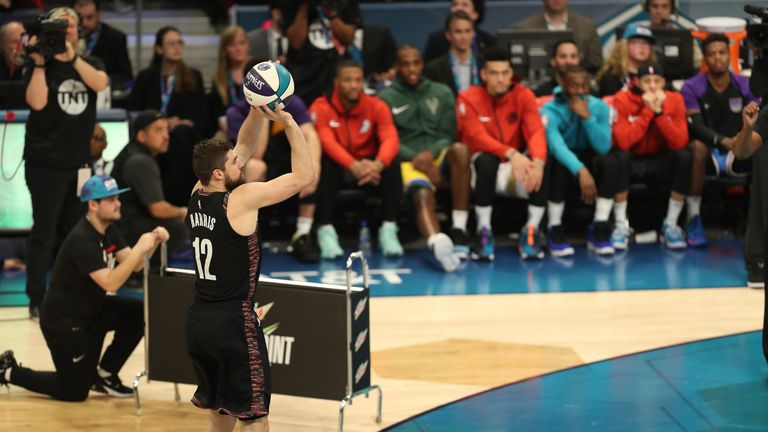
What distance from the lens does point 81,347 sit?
666cm

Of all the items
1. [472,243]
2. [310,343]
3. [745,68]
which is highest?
[745,68]

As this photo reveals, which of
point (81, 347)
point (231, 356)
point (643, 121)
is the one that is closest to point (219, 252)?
point (231, 356)

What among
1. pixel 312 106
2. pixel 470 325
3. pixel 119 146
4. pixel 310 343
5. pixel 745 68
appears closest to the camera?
pixel 310 343

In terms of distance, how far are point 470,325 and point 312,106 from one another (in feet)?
9.97

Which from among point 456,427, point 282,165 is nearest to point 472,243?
point 282,165

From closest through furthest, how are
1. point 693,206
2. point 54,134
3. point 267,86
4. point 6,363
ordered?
point 267,86 → point 6,363 → point 54,134 → point 693,206

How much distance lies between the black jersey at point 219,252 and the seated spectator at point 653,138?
18.7ft

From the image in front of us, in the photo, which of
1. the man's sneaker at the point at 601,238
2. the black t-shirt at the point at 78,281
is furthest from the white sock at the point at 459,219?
the black t-shirt at the point at 78,281

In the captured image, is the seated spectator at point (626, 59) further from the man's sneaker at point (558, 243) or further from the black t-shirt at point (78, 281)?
the black t-shirt at point (78, 281)

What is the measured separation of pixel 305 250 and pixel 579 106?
255cm

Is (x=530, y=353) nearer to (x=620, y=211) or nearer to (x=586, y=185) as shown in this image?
(x=586, y=185)

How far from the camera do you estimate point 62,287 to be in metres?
6.70

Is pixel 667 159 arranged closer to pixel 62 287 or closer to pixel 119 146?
pixel 119 146

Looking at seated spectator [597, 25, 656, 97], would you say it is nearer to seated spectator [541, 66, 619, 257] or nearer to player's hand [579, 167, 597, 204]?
seated spectator [541, 66, 619, 257]
